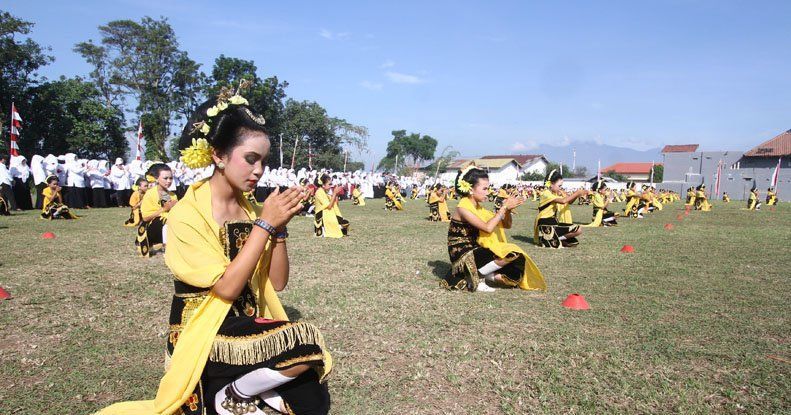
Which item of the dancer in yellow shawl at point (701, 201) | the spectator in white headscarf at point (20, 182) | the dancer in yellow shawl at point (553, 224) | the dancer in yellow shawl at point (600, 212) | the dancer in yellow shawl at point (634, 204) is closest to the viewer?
the dancer in yellow shawl at point (553, 224)

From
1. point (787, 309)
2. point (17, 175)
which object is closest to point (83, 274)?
point (787, 309)

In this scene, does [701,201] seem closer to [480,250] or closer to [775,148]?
[480,250]

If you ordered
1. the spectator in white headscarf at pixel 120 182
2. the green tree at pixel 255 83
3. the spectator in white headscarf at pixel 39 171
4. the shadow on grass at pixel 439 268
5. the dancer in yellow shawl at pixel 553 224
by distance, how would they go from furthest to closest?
the green tree at pixel 255 83
the spectator in white headscarf at pixel 120 182
the spectator in white headscarf at pixel 39 171
the dancer in yellow shawl at pixel 553 224
the shadow on grass at pixel 439 268

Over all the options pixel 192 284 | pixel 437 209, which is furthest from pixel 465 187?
pixel 437 209

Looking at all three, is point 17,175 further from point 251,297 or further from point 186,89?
point 186,89

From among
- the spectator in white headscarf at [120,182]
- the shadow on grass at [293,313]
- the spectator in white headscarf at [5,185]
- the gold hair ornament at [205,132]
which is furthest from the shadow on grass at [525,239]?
the spectator in white headscarf at [120,182]

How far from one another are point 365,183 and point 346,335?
36490mm

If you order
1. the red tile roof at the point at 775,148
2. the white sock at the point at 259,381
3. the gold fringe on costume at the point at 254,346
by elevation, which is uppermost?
the red tile roof at the point at 775,148

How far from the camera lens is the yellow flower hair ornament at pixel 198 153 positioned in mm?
2994

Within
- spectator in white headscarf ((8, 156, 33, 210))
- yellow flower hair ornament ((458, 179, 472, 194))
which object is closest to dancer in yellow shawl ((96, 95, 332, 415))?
yellow flower hair ornament ((458, 179, 472, 194))

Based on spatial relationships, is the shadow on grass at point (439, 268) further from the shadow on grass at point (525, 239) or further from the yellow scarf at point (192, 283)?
the yellow scarf at point (192, 283)

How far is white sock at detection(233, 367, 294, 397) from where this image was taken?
2.83 metres

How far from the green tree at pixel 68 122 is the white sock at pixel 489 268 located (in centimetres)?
3802

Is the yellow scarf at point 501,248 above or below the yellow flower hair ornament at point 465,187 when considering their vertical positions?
below
